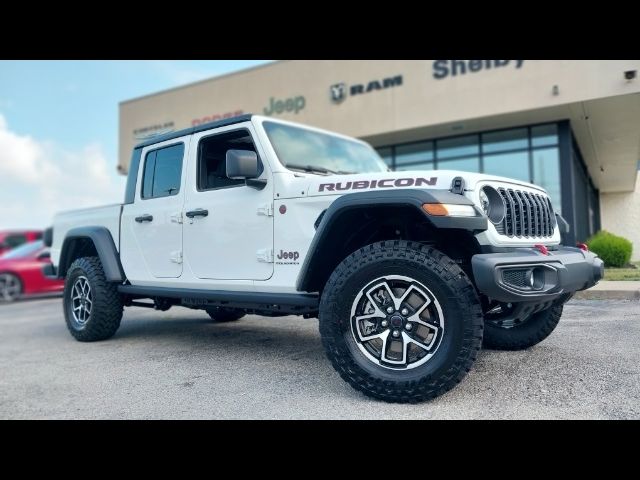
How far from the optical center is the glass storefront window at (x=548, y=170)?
13.1m

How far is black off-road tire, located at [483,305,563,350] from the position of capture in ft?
13.0

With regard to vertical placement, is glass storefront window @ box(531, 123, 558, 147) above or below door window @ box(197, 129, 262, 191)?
above

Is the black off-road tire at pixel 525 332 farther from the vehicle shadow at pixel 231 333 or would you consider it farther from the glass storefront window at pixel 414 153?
the glass storefront window at pixel 414 153

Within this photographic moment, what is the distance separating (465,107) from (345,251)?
10.3 m

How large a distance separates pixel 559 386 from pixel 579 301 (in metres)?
4.33

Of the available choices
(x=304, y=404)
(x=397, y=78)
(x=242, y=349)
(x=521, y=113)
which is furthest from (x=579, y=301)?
(x=397, y=78)

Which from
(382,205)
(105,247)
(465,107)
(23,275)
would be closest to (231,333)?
(105,247)

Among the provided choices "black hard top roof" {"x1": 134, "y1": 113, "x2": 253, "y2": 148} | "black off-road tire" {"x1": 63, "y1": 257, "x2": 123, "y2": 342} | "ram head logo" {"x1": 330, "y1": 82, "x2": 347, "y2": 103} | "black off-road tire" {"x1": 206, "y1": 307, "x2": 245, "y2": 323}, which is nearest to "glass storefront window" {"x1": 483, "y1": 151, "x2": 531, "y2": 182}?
"ram head logo" {"x1": 330, "y1": 82, "x2": 347, "y2": 103}

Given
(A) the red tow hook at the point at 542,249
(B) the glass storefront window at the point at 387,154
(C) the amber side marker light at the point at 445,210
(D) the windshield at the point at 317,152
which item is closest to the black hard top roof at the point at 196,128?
(D) the windshield at the point at 317,152

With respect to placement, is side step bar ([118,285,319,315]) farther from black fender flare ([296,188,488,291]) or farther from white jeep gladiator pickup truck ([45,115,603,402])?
black fender flare ([296,188,488,291])

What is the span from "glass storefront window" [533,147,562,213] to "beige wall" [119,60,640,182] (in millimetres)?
988

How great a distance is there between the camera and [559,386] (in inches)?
122

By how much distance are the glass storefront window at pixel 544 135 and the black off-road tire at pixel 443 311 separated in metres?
11.9
